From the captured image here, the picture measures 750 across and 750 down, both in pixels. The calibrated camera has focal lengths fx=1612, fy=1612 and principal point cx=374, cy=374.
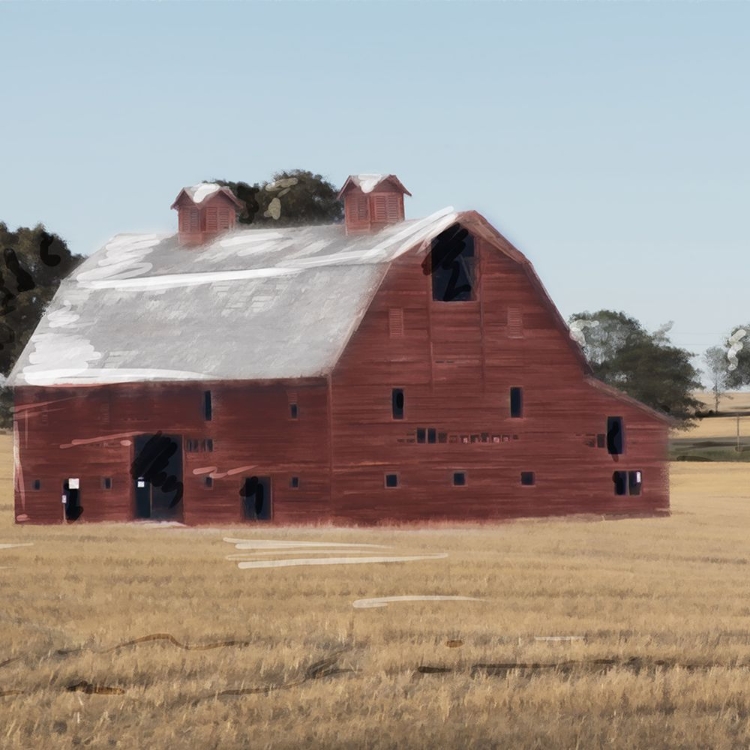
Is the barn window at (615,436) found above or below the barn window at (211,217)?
below

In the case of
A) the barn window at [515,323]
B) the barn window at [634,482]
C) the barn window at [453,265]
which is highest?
the barn window at [453,265]

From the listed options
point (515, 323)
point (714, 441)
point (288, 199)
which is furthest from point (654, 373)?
point (515, 323)

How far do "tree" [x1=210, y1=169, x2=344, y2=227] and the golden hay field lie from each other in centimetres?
3131

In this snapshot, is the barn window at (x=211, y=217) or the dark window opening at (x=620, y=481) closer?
the dark window opening at (x=620, y=481)

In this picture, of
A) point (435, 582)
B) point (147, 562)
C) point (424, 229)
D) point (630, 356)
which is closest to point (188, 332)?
point (424, 229)

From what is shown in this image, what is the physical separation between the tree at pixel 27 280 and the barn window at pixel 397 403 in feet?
60.7

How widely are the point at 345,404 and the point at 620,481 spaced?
8.87 meters

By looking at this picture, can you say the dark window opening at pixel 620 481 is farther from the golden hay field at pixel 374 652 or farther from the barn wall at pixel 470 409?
the golden hay field at pixel 374 652

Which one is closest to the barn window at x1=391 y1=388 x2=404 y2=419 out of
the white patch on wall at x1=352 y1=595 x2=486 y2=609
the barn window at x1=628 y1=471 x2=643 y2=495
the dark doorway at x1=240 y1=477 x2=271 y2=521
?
the dark doorway at x1=240 y1=477 x2=271 y2=521

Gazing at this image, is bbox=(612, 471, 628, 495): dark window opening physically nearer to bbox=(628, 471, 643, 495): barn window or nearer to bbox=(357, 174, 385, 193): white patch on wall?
bbox=(628, 471, 643, 495): barn window

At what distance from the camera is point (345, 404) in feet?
142

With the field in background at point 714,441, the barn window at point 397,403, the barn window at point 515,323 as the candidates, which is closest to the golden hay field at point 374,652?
the barn window at point 397,403

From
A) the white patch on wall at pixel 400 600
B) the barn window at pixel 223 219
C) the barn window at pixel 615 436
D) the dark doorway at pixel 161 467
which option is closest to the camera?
the white patch on wall at pixel 400 600

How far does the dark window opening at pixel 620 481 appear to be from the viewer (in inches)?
1828
